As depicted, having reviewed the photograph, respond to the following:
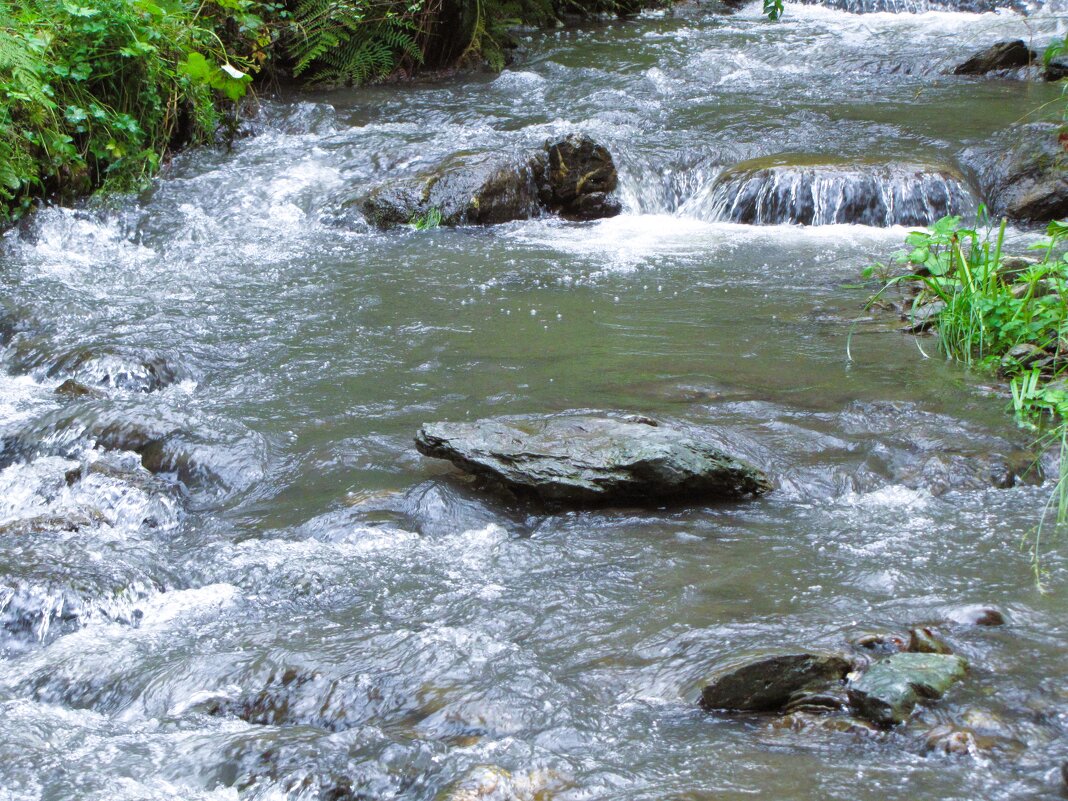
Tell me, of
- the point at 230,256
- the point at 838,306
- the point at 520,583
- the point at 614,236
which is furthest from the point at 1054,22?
the point at 520,583

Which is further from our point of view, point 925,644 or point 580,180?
point 580,180

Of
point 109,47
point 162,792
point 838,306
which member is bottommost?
point 162,792

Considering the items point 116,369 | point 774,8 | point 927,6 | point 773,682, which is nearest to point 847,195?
point 774,8

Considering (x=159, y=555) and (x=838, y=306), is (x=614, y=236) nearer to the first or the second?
(x=838, y=306)

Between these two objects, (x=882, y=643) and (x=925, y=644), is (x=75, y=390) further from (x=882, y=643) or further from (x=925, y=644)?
(x=925, y=644)

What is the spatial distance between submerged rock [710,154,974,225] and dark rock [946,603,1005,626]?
575cm

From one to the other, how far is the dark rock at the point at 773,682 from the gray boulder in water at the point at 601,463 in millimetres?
1350

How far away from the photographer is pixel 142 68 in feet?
30.8

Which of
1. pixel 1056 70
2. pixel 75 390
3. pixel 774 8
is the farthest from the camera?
pixel 1056 70

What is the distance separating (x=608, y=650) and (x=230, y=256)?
5717mm

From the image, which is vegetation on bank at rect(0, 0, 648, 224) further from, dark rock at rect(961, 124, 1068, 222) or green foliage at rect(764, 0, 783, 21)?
dark rock at rect(961, 124, 1068, 222)

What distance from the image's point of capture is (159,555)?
4.24 m

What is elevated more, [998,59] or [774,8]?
[774,8]

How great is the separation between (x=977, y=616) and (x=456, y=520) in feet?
6.45
